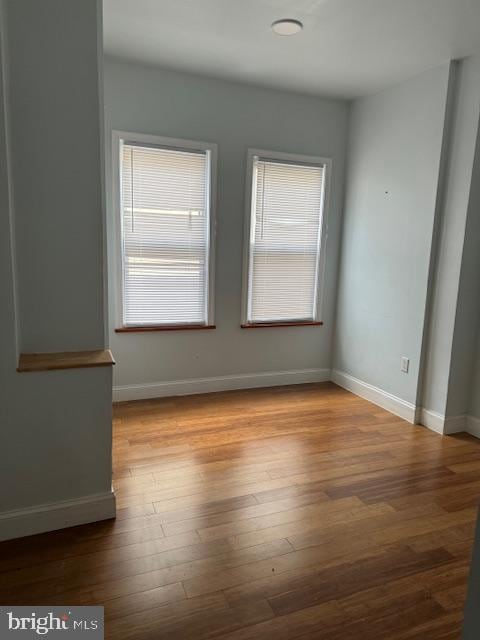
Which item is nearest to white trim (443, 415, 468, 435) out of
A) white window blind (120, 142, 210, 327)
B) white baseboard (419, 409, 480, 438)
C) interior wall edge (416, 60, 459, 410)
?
white baseboard (419, 409, 480, 438)

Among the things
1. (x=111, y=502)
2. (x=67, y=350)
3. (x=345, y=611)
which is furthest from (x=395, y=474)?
(x=67, y=350)

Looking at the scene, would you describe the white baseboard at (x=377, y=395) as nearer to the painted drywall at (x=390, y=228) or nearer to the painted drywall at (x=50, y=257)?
the painted drywall at (x=390, y=228)

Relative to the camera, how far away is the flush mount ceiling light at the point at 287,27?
256 centimetres

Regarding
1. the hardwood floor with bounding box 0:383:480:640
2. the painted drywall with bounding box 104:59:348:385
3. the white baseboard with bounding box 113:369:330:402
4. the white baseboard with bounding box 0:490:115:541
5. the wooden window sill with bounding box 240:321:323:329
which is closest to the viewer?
the hardwood floor with bounding box 0:383:480:640

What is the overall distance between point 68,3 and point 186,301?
2299mm

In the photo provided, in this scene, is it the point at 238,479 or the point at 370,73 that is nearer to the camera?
the point at 238,479

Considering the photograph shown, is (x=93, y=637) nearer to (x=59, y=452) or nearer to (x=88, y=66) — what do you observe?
(x=59, y=452)

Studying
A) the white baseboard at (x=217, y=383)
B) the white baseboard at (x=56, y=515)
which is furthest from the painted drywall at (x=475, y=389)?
the white baseboard at (x=56, y=515)

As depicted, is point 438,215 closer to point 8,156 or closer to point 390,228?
point 390,228

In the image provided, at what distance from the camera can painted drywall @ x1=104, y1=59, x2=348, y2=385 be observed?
3367 millimetres

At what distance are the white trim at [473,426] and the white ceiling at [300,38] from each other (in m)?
2.61

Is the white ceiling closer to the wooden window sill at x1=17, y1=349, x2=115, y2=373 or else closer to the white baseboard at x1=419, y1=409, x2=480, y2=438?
the wooden window sill at x1=17, y1=349, x2=115, y2=373

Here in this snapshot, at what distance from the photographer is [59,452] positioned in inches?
78.3

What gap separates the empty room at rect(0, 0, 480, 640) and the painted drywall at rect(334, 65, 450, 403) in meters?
0.02
